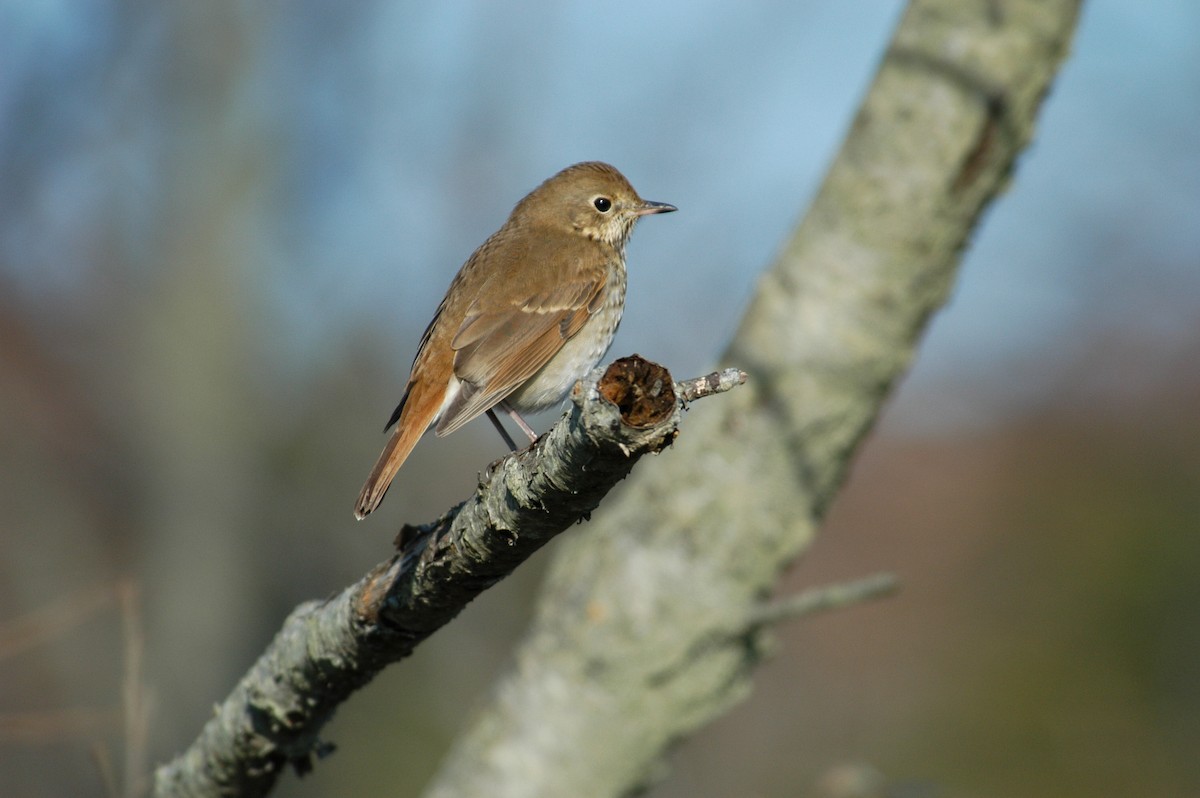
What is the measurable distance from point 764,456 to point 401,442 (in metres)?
1.65

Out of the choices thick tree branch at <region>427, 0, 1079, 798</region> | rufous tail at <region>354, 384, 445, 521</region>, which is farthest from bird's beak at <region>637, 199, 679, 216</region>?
rufous tail at <region>354, 384, 445, 521</region>

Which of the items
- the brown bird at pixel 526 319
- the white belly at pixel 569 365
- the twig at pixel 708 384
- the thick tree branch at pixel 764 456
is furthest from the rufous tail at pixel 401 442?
the twig at pixel 708 384

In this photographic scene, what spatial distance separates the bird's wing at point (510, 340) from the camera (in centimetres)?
389

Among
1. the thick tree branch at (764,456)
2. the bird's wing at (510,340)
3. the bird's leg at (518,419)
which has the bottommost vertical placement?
the thick tree branch at (764,456)

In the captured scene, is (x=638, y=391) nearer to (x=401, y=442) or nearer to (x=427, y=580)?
(x=427, y=580)

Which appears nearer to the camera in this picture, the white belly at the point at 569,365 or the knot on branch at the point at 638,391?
the knot on branch at the point at 638,391

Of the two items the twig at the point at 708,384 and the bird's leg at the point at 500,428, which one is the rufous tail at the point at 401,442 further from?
the twig at the point at 708,384

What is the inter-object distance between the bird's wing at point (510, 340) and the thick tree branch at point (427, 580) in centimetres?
97

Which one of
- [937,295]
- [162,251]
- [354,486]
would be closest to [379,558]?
[354,486]

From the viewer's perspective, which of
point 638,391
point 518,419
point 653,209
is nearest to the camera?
point 638,391

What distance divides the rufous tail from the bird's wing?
10cm

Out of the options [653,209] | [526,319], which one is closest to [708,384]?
[526,319]

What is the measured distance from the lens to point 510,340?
13.6 feet

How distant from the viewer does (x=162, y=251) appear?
9367 millimetres
